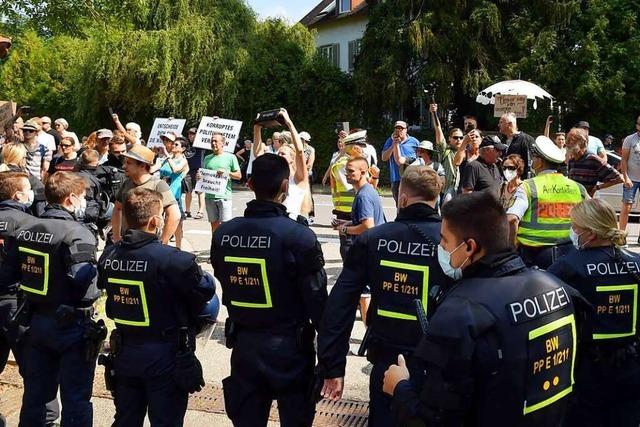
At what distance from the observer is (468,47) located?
25.2m

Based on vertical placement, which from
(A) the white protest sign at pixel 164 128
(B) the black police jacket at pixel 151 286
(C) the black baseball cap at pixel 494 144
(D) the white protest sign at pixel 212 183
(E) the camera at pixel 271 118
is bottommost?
(B) the black police jacket at pixel 151 286

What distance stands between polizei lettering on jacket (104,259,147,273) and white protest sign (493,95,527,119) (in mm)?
9974

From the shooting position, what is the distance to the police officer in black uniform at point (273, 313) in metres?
3.79

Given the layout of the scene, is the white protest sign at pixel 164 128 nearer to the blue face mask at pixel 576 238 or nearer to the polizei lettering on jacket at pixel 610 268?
the blue face mask at pixel 576 238

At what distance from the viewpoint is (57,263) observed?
4266 mm

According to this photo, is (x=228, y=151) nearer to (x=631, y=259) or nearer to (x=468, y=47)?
(x=631, y=259)

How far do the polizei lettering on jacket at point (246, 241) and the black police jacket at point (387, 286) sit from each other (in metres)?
0.47

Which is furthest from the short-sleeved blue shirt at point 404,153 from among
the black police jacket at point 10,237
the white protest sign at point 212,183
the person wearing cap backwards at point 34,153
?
the black police jacket at point 10,237

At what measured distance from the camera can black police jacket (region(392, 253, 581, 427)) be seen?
2346mm

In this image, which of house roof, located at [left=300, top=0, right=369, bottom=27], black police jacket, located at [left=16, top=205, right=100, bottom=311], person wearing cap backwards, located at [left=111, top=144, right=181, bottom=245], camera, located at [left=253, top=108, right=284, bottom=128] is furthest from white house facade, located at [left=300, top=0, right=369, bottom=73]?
black police jacket, located at [left=16, top=205, right=100, bottom=311]

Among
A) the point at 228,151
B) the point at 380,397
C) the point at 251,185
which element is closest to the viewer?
the point at 380,397

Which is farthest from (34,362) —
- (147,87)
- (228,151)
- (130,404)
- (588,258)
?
(147,87)

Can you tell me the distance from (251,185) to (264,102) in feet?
79.5

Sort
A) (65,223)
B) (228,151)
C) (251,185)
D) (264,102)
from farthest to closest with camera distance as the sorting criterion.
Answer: (264,102)
(228,151)
(65,223)
(251,185)
